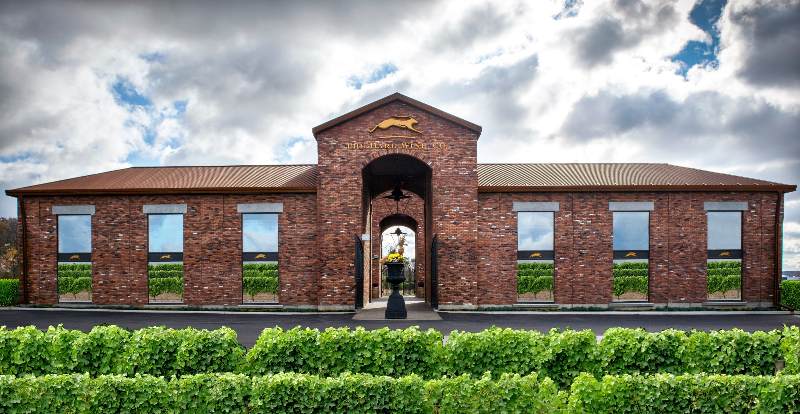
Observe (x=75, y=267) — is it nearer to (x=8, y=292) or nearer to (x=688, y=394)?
(x=8, y=292)

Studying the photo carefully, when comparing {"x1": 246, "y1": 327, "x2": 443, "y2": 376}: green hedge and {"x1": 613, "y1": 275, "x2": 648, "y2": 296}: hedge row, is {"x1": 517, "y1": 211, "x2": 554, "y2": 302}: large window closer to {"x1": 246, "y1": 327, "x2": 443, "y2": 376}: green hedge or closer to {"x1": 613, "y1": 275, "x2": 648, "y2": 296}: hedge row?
{"x1": 613, "y1": 275, "x2": 648, "y2": 296}: hedge row

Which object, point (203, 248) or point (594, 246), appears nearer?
point (594, 246)

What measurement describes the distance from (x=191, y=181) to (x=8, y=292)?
938 cm

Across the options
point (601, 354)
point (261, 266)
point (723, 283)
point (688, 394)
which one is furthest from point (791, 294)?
point (261, 266)

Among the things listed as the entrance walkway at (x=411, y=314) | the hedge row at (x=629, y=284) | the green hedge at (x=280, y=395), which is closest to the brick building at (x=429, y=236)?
the hedge row at (x=629, y=284)

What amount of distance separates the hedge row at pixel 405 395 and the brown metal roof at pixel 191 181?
14.0 meters

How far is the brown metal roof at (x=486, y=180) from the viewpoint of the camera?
20922mm

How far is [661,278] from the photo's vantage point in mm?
20875

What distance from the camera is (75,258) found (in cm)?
2164

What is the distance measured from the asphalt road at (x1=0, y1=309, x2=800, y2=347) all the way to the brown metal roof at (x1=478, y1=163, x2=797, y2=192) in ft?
16.8

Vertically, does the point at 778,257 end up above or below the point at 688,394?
above

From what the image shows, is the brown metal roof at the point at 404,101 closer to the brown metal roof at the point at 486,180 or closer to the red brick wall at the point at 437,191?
the red brick wall at the point at 437,191

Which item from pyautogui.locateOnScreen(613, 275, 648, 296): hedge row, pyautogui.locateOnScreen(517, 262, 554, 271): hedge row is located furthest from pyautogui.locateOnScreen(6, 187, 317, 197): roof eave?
pyautogui.locateOnScreen(613, 275, 648, 296): hedge row

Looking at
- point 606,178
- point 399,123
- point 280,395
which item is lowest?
point 280,395
